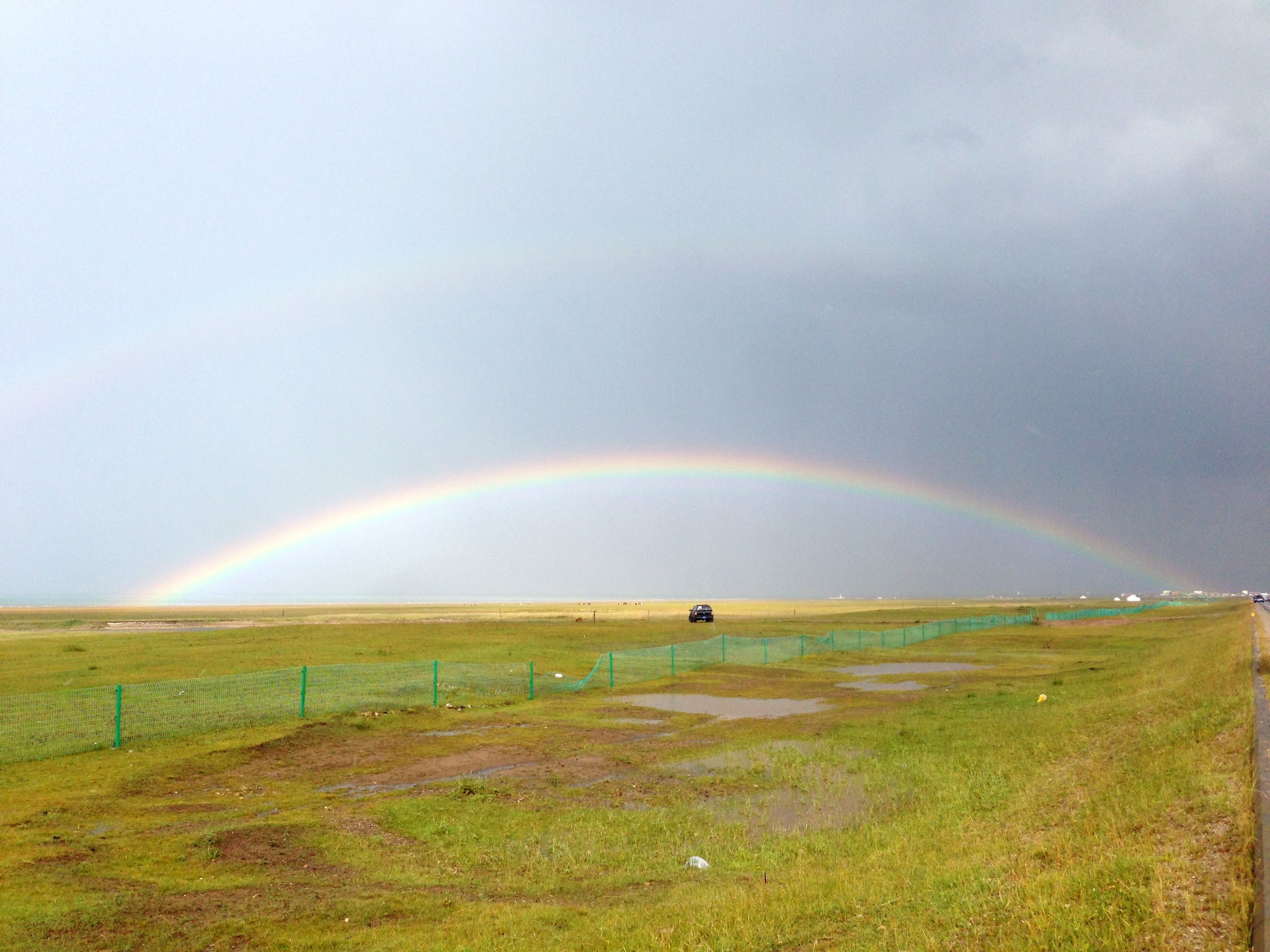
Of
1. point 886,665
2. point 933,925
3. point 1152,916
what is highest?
point 1152,916

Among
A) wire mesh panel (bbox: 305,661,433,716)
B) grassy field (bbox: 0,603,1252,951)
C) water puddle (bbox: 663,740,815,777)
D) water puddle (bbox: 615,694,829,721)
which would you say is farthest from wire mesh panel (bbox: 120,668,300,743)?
water puddle (bbox: 663,740,815,777)

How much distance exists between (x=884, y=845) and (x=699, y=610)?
255 ft

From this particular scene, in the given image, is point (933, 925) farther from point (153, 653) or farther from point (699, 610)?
point (699, 610)

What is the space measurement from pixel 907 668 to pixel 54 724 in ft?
132

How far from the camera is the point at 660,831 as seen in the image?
46.5 feet

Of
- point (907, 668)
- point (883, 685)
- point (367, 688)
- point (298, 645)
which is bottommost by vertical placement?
point (907, 668)

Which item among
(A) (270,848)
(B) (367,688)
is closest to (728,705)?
(B) (367,688)

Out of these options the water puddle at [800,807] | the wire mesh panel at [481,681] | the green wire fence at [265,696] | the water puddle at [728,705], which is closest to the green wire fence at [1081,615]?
the green wire fence at [265,696]

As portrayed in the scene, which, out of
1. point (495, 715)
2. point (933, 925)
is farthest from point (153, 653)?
point (933, 925)

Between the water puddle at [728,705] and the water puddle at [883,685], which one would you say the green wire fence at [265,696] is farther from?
the water puddle at [883,685]

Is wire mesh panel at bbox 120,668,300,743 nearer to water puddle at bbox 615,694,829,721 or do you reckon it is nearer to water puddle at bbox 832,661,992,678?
water puddle at bbox 615,694,829,721

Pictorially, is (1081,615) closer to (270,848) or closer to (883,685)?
(883,685)

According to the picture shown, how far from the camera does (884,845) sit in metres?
12.6

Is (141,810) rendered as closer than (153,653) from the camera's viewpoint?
Yes
